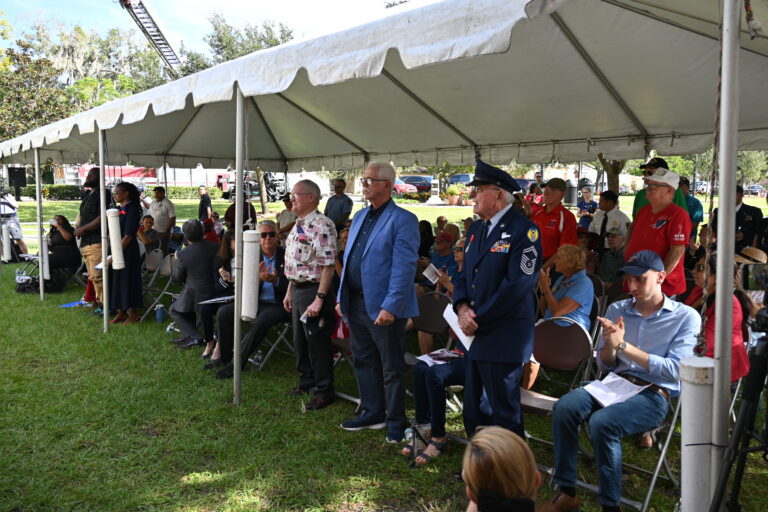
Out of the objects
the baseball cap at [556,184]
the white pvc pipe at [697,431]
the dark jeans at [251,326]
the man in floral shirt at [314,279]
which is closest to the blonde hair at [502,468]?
the white pvc pipe at [697,431]

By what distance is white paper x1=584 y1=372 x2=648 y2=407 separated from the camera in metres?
2.74

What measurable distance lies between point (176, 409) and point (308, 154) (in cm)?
720

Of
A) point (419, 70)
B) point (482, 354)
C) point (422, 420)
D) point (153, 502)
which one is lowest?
point (153, 502)

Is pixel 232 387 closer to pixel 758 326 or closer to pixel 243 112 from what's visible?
pixel 243 112

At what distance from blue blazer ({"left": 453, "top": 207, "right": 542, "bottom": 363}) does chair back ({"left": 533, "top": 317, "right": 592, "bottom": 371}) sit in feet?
1.55

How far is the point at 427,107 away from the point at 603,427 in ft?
16.3

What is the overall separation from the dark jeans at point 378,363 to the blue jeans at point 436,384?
6.6 inches

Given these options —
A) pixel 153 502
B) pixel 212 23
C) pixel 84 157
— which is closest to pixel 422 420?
pixel 153 502

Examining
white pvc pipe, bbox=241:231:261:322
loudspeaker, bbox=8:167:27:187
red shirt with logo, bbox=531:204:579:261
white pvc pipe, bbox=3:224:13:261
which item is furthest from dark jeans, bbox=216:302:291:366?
loudspeaker, bbox=8:167:27:187

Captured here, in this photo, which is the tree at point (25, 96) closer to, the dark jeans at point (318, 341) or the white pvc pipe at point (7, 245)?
the white pvc pipe at point (7, 245)

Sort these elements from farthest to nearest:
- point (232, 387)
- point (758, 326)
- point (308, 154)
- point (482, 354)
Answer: point (308, 154), point (232, 387), point (482, 354), point (758, 326)

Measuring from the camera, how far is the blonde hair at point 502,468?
1.63 metres

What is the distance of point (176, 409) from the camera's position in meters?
4.21

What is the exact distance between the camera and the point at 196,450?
140 inches
